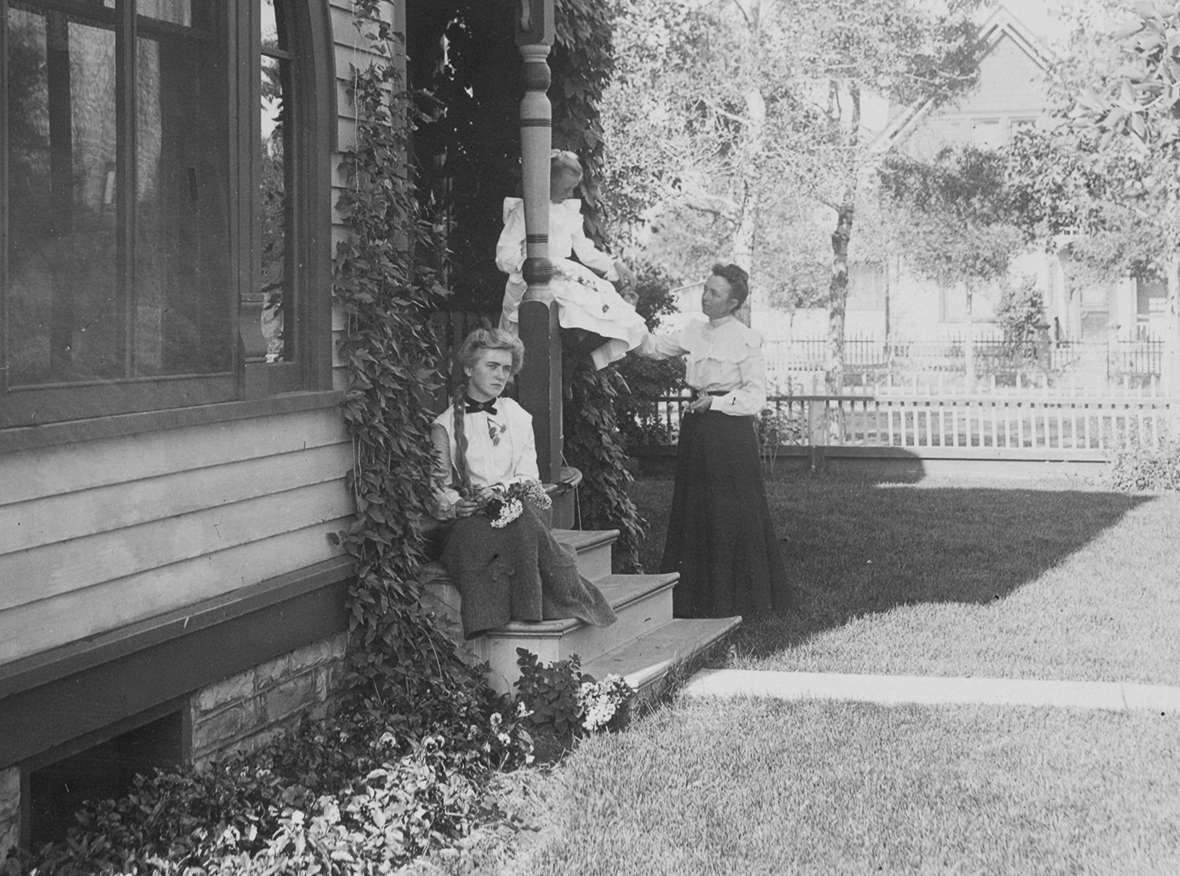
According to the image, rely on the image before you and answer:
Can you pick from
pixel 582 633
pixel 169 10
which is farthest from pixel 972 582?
pixel 169 10

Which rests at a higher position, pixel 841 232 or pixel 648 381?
pixel 841 232

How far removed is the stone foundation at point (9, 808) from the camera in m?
4.59

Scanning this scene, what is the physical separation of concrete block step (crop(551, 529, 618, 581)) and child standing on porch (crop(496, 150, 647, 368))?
44.2 inches

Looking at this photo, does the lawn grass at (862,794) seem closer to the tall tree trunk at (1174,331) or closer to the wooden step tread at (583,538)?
the wooden step tread at (583,538)

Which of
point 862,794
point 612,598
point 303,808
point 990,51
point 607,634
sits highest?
point 990,51

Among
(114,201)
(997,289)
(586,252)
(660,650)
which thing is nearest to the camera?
(114,201)

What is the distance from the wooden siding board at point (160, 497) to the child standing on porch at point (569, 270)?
2.23 metres

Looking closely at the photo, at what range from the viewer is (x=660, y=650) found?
7.66 m

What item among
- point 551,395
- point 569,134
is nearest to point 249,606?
point 551,395

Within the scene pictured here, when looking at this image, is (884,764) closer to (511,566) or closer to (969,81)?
(511,566)

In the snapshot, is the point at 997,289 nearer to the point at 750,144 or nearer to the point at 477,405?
the point at 750,144

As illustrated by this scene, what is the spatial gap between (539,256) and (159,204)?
126 inches

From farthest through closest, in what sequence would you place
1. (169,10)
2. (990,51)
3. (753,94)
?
(990,51), (753,94), (169,10)

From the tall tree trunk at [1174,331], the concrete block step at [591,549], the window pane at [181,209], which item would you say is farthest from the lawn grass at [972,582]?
the tall tree trunk at [1174,331]
